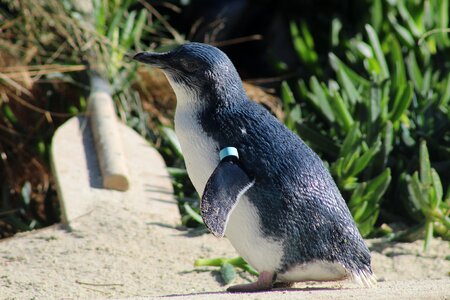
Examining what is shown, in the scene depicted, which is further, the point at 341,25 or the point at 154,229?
the point at 341,25

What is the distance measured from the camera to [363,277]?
264 centimetres

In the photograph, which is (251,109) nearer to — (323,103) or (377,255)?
(377,255)

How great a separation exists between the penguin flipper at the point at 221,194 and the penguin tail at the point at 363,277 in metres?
0.44

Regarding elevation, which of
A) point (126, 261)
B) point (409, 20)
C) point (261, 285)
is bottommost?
point (126, 261)

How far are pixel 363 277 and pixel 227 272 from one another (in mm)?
785

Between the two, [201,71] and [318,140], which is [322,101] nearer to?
[318,140]

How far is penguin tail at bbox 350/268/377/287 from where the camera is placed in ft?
8.60

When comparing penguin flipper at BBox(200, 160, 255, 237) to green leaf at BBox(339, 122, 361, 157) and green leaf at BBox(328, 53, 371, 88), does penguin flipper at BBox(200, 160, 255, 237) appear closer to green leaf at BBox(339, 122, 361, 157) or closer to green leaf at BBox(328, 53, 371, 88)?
green leaf at BBox(339, 122, 361, 157)

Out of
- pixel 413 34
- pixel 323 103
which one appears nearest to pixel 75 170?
pixel 323 103

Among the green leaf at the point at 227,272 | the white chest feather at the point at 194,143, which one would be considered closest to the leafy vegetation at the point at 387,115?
the green leaf at the point at 227,272

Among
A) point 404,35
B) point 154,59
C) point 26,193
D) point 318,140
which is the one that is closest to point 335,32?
point 404,35

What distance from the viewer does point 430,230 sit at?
373 cm

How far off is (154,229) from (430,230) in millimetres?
1206

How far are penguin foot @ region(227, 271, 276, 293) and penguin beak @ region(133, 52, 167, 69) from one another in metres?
0.74
